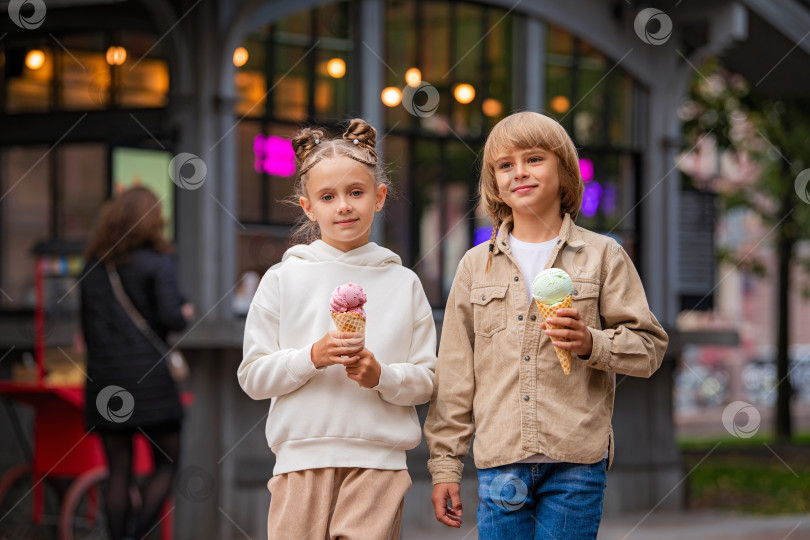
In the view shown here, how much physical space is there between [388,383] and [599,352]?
56cm

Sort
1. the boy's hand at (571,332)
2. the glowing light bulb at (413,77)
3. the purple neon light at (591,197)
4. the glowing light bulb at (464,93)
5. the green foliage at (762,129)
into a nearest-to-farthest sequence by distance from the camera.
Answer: the boy's hand at (571,332)
the glowing light bulb at (413,77)
the glowing light bulb at (464,93)
the purple neon light at (591,197)
the green foliage at (762,129)

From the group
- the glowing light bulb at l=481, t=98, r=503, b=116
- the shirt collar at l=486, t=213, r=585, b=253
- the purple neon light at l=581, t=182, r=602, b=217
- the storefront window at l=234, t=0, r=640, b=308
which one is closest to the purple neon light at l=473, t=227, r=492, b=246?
the storefront window at l=234, t=0, r=640, b=308

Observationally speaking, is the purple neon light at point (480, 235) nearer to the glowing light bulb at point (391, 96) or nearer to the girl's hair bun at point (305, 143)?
the glowing light bulb at point (391, 96)

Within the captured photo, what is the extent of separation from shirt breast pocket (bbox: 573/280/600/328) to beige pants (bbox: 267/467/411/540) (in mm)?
686

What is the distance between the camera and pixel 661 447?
9148 millimetres

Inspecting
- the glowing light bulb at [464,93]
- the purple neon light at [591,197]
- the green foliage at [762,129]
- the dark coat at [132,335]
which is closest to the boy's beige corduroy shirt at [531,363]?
the dark coat at [132,335]

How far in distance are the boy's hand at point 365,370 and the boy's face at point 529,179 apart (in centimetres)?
Answer: 60

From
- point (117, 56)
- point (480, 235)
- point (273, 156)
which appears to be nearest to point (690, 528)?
point (480, 235)

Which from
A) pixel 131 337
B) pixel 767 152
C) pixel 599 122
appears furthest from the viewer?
pixel 767 152

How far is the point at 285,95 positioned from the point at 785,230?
30.7 feet

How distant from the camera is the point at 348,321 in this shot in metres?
2.82

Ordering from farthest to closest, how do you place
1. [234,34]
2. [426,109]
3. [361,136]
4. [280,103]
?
[426,109]
[280,103]
[234,34]
[361,136]

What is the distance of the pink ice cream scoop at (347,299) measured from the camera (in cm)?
281

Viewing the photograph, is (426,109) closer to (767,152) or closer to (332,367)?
(332,367)
